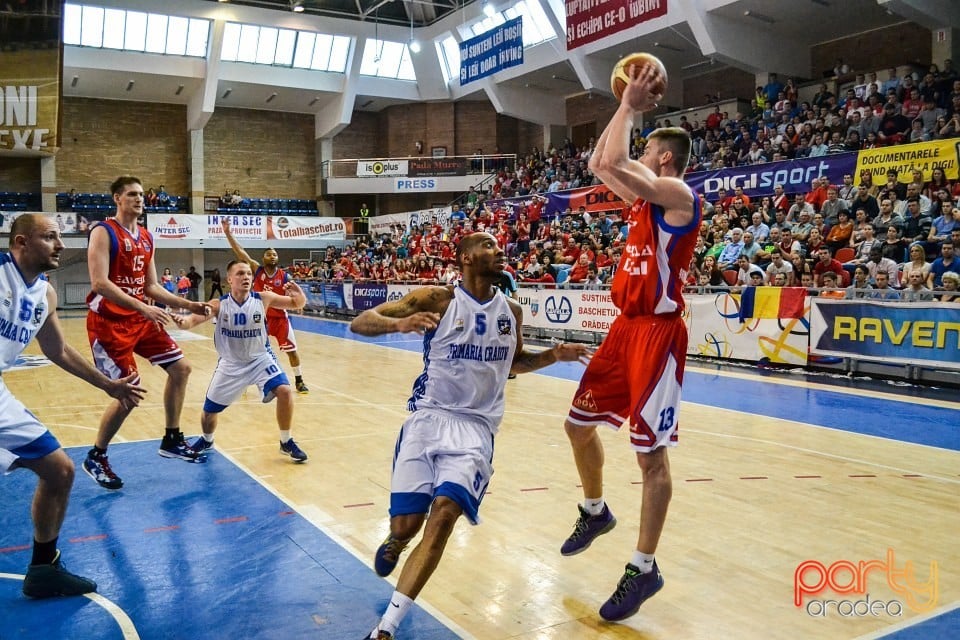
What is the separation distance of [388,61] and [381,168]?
485 centimetres

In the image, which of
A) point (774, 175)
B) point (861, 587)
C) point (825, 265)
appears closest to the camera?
point (861, 587)

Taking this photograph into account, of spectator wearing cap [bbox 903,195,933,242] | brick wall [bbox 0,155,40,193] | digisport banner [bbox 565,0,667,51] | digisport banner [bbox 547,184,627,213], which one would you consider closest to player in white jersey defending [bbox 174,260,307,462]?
spectator wearing cap [bbox 903,195,933,242]

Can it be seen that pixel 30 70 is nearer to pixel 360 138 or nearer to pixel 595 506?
pixel 595 506

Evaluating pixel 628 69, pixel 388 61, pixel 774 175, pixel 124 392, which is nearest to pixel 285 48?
pixel 388 61

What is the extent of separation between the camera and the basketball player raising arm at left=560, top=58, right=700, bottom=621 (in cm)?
343

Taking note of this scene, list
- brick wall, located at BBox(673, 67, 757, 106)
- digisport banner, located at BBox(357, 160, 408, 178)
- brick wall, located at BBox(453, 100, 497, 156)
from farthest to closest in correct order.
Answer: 1. brick wall, located at BBox(453, 100, 497, 156)
2. digisport banner, located at BBox(357, 160, 408, 178)
3. brick wall, located at BBox(673, 67, 757, 106)

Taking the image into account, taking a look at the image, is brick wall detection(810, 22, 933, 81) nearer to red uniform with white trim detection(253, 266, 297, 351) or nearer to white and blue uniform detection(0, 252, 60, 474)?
red uniform with white trim detection(253, 266, 297, 351)

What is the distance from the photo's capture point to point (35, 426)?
3646 millimetres

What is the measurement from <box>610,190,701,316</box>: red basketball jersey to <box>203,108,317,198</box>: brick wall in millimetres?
35244

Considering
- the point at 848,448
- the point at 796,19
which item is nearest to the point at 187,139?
the point at 796,19

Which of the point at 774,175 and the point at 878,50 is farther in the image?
the point at 878,50

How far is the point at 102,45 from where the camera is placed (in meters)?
29.7

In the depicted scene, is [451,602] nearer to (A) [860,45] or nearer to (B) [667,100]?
(A) [860,45]

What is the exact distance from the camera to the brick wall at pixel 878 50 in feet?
70.6
